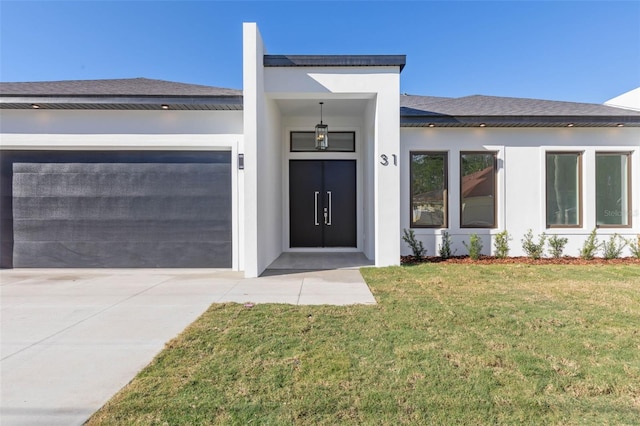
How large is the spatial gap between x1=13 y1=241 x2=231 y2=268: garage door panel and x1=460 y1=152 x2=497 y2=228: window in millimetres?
6004

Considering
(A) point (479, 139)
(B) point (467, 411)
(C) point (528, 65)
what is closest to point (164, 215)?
(B) point (467, 411)

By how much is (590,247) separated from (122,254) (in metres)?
11.1

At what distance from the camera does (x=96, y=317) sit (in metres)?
3.92

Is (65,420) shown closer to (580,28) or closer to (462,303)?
(462,303)

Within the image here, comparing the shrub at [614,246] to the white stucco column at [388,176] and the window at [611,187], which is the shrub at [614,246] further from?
the white stucco column at [388,176]

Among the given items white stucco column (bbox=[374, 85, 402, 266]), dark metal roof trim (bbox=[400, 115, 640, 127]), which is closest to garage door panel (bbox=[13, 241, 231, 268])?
white stucco column (bbox=[374, 85, 402, 266])

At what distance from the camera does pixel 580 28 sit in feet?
31.9

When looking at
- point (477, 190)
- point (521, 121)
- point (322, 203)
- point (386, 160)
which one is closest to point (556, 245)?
point (477, 190)

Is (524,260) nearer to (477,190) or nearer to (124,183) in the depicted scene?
(477,190)

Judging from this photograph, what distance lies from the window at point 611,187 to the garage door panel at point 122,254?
9337mm

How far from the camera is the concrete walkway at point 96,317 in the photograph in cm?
230

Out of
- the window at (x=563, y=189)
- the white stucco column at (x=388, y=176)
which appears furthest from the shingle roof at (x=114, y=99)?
the window at (x=563, y=189)

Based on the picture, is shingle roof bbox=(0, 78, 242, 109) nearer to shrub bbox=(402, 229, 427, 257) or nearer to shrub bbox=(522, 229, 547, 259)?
shrub bbox=(402, 229, 427, 257)

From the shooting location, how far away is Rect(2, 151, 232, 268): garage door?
6.90m
